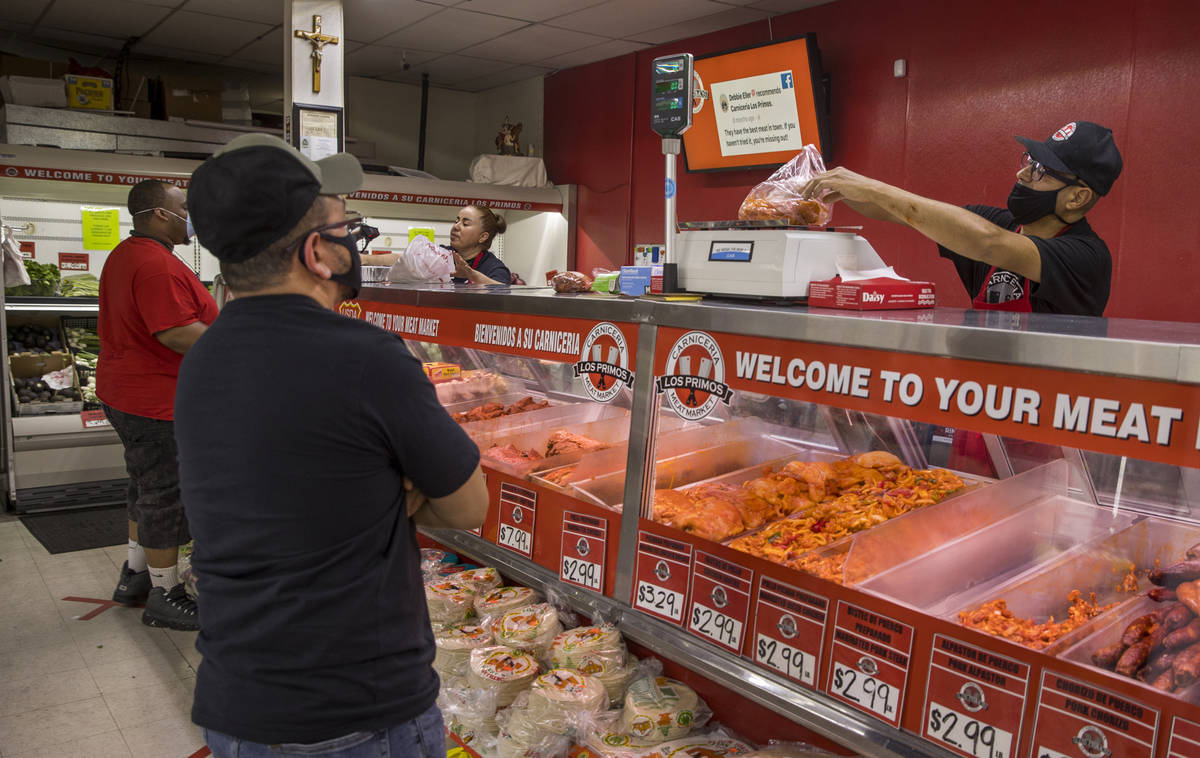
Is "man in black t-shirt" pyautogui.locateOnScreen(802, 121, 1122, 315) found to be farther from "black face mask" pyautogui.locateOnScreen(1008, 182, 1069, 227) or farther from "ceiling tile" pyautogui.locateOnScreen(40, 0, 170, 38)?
"ceiling tile" pyautogui.locateOnScreen(40, 0, 170, 38)

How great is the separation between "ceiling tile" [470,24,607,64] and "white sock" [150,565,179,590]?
4602mm

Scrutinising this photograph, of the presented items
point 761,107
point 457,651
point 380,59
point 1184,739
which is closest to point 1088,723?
point 1184,739

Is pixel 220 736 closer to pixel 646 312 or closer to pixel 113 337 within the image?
pixel 646 312

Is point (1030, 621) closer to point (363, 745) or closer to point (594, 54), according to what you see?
point (363, 745)

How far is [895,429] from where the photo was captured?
2.12m

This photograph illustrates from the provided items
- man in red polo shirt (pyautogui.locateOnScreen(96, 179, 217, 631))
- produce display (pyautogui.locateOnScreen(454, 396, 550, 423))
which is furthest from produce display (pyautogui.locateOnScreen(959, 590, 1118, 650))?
man in red polo shirt (pyautogui.locateOnScreen(96, 179, 217, 631))

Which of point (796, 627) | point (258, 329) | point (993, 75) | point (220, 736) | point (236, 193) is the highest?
point (993, 75)

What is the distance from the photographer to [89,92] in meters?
6.63

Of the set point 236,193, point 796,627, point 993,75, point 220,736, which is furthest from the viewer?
point 993,75

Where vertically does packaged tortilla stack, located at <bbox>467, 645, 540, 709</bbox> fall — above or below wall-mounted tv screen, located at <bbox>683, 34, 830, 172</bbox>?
below

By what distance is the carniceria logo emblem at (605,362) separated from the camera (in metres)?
2.14

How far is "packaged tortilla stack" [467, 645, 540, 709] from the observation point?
2.29 meters

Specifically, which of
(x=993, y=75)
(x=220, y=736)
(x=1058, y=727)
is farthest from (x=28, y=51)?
(x=1058, y=727)

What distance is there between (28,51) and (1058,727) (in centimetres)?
927
